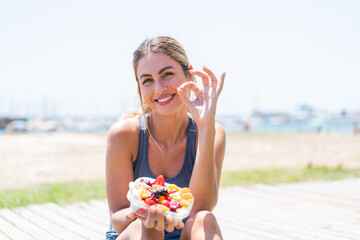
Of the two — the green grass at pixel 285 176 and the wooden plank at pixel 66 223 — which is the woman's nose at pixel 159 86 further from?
the green grass at pixel 285 176

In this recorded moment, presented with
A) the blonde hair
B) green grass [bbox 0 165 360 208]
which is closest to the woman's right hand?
the blonde hair

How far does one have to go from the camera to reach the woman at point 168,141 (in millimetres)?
2357

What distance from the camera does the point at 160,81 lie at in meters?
2.53

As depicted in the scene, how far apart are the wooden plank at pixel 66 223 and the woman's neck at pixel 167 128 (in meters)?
1.31

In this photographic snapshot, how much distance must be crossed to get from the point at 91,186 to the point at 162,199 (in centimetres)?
477

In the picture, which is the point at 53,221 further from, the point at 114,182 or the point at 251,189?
the point at 251,189

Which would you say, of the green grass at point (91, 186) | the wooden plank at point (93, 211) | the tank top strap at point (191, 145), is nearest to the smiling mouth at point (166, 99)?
the tank top strap at point (191, 145)

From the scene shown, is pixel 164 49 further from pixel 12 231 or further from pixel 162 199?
pixel 12 231

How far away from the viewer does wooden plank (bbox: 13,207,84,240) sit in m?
3.50

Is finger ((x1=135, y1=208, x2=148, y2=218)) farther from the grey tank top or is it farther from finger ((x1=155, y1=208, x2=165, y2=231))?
the grey tank top

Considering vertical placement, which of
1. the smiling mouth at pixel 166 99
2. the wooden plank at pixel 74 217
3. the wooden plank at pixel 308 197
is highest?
the smiling mouth at pixel 166 99


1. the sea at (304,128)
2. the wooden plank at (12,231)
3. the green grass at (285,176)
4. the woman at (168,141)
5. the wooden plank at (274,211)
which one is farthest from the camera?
the sea at (304,128)

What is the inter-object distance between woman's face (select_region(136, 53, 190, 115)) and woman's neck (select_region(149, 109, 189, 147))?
0.60 feet

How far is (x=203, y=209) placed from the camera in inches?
95.4
